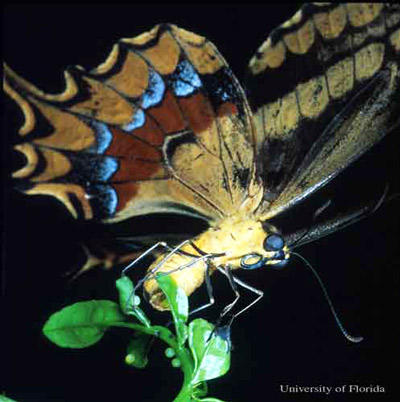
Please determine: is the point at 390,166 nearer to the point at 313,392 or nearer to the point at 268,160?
the point at 268,160

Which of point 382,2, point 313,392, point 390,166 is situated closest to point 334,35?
point 382,2

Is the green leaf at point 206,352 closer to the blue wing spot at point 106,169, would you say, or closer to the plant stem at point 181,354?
the plant stem at point 181,354

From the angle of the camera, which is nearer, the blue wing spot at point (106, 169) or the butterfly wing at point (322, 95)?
the butterfly wing at point (322, 95)

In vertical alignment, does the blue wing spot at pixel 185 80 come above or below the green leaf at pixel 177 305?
above

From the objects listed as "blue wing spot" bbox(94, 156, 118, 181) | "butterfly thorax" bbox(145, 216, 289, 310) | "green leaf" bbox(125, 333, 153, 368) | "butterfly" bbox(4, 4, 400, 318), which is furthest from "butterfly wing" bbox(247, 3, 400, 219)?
"green leaf" bbox(125, 333, 153, 368)

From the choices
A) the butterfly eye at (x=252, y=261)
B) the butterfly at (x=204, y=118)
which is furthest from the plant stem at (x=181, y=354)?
the butterfly at (x=204, y=118)

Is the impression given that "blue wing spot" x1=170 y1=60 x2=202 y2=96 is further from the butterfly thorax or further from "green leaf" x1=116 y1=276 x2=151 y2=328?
"green leaf" x1=116 y1=276 x2=151 y2=328
